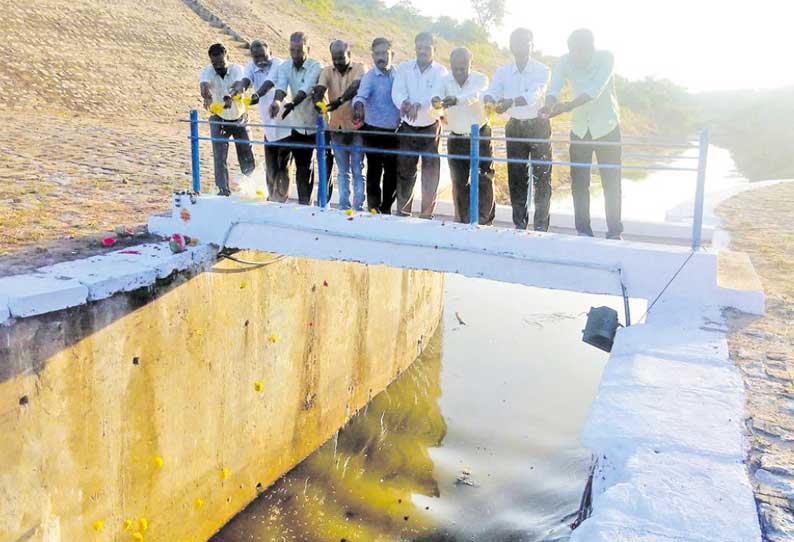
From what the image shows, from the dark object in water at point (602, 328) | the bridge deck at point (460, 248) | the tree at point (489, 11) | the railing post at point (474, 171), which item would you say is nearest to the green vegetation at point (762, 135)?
the tree at point (489, 11)

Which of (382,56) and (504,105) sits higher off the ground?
(382,56)

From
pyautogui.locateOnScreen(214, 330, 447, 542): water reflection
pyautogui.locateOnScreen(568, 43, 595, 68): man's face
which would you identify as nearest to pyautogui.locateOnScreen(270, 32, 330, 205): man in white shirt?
pyautogui.locateOnScreen(568, 43, 595, 68): man's face

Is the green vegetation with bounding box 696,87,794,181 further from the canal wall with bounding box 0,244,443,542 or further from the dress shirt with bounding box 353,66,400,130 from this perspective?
the dress shirt with bounding box 353,66,400,130

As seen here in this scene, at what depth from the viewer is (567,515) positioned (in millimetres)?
8125

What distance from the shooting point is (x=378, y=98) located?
23.0 feet

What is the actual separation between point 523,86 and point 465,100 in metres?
0.52

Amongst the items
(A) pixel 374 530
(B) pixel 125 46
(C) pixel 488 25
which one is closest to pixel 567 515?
(A) pixel 374 530

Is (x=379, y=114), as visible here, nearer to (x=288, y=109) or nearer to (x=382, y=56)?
(x=382, y=56)

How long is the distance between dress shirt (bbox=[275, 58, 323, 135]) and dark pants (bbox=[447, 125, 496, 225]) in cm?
143

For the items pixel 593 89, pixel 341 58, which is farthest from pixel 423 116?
pixel 593 89

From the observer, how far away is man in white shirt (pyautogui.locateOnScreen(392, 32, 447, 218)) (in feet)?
21.8

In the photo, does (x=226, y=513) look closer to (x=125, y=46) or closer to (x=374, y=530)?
(x=374, y=530)

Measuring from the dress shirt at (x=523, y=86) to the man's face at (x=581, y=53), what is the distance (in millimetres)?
267

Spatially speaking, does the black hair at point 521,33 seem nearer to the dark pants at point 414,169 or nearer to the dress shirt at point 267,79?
the dark pants at point 414,169
